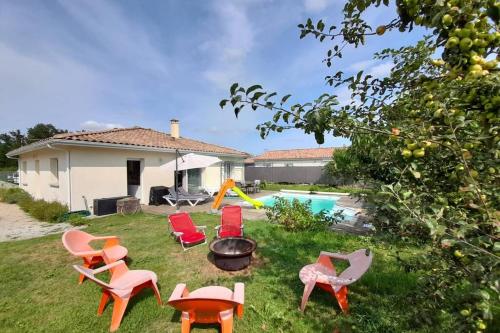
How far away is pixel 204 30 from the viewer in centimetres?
1152

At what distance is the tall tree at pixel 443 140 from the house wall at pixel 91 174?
1238 centimetres

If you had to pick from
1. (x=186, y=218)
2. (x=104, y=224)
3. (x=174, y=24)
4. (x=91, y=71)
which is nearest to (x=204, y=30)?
(x=174, y=24)

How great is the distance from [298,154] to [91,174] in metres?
29.7

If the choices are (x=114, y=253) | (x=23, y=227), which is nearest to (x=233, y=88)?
(x=114, y=253)

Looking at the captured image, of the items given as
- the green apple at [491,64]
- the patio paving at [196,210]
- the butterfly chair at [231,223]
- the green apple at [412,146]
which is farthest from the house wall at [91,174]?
the green apple at [491,64]

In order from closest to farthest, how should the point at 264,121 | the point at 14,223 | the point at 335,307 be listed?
the point at 264,121
the point at 335,307
the point at 14,223

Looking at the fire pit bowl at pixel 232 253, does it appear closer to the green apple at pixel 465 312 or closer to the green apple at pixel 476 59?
the green apple at pixel 465 312

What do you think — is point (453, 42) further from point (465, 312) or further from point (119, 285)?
point (119, 285)

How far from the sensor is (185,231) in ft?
24.3

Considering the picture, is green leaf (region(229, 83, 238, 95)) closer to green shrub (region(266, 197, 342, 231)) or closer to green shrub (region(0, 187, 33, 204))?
green shrub (region(266, 197, 342, 231))

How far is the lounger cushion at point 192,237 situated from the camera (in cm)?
702

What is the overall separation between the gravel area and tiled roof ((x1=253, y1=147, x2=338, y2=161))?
29564mm

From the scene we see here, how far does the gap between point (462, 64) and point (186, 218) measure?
292 inches

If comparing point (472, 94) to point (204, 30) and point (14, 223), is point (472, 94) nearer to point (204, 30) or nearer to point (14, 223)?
point (204, 30)
